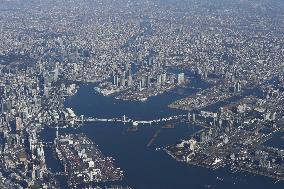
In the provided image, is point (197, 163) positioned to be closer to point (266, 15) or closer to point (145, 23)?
point (145, 23)

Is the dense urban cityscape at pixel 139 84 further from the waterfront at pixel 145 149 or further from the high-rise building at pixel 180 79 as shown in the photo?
the waterfront at pixel 145 149

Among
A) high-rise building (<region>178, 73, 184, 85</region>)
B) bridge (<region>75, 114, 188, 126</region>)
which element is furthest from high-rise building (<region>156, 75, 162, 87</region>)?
bridge (<region>75, 114, 188, 126</region>)

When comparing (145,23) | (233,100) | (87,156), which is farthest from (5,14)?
(87,156)

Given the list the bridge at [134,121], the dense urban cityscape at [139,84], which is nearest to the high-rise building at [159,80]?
the dense urban cityscape at [139,84]

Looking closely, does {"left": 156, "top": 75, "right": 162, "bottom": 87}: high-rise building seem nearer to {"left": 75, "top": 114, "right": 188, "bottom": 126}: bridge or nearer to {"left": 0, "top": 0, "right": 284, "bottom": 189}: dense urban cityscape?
{"left": 0, "top": 0, "right": 284, "bottom": 189}: dense urban cityscape

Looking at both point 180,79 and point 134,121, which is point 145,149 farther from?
point 180,79

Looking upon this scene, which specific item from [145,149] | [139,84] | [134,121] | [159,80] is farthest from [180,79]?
[145,149]
